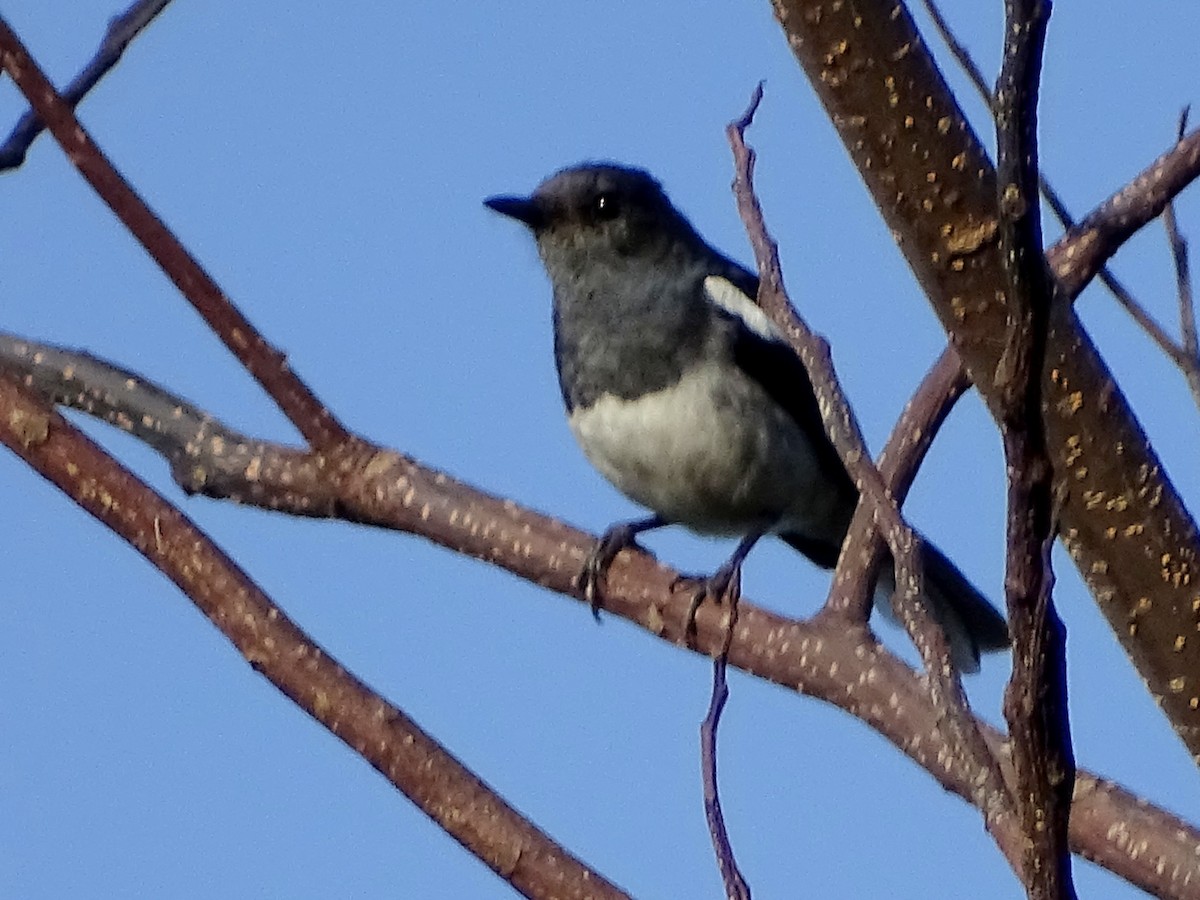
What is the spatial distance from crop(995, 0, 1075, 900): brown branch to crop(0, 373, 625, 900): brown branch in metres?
0.61

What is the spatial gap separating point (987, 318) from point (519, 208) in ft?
11.2

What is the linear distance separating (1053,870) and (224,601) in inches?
46.4

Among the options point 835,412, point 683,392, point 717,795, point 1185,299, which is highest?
point 683,392

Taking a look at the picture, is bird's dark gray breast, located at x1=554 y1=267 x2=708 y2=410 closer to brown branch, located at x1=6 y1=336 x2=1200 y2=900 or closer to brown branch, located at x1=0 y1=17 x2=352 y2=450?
brown branch, located at x1=6 y1=336 x2=1200 y2=900

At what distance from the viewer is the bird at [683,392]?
14.4 feet

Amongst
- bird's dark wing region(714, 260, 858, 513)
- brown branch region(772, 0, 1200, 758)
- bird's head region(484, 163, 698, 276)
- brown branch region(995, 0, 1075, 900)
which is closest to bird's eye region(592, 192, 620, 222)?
bird's head region(484, 163, 698, 276)

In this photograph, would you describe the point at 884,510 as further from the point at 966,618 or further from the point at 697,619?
the point at 966,618

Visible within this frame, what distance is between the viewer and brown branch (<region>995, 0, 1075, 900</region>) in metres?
1.13

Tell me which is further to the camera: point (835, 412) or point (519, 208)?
point (519, 208)

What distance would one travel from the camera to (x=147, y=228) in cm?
193

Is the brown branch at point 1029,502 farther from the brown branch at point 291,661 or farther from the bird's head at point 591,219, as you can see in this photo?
the bird's head at point 591,219

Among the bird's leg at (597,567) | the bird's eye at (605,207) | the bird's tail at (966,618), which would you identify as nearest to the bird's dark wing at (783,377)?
the bird's tail at (966,618)

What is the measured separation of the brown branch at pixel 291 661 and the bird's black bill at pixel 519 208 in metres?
2.72

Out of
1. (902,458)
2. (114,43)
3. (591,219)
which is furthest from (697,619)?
(591,219)
